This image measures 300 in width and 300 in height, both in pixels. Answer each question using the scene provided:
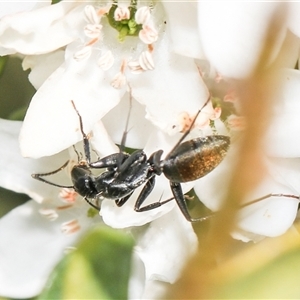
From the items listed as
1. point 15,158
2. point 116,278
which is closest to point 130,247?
point 116,278

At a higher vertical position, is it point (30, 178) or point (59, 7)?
point (59, 7)

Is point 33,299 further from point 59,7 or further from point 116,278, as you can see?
point 59,7

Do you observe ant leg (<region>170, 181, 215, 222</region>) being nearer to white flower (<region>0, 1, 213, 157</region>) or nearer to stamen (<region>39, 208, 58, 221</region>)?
white flower (<region>0, 1, 213, 157</region>)

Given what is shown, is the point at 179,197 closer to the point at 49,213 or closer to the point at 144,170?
the point at 144,170

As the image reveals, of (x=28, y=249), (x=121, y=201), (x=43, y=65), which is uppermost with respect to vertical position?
(x=43, y=65)

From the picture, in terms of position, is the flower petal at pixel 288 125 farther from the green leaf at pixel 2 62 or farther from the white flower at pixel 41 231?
the green leaf at pixel 2 62

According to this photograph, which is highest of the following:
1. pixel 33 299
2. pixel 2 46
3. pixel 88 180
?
pixel 2 46

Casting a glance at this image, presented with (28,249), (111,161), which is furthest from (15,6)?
(28,249)
